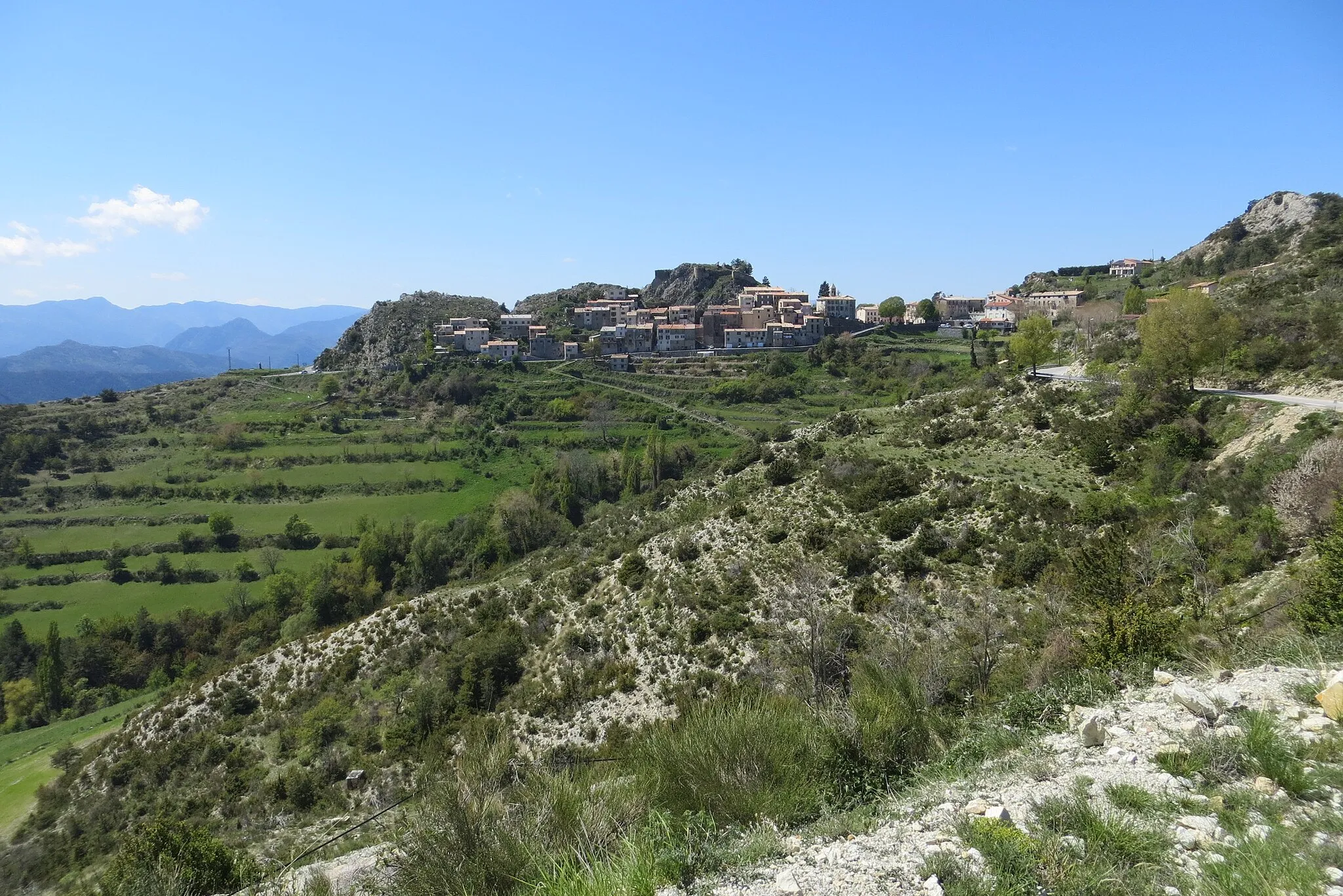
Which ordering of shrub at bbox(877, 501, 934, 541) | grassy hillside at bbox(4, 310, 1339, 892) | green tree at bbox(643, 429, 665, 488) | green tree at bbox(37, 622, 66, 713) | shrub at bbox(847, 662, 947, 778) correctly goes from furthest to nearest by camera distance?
green tree at bbox(643, 429, 665, 488) → green tree at bbox(37, 622, 66, 713) → shrub at bbox(877, 501, 934, 541) → shrub at bbox(847, 662, 947, 778) → grassy hillside at bbox(4, 310, 1339, 892)

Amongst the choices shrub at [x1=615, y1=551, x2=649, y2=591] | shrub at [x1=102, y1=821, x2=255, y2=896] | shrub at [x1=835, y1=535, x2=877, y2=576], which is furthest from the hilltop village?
shrub at [x1=102, y1=821, x2=255, y2=896]

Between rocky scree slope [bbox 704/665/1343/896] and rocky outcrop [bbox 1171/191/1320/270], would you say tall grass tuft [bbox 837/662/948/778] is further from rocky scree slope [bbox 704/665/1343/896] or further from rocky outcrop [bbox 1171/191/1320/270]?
rocky outcrop [bbox 1171/191/1320/270]

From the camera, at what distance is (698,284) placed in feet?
374

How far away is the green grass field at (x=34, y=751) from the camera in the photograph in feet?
77.6

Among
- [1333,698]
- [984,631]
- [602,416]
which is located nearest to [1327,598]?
[1333,698]

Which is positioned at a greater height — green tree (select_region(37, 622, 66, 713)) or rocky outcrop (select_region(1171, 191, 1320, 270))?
rocky outcrop (select_region(1171, 191, 1320, 270))

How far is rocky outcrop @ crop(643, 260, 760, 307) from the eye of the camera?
110062 mm

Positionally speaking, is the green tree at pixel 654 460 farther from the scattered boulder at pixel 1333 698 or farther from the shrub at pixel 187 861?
the scattered boulder at pixel 1333 698

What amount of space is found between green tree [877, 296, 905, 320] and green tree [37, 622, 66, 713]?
88.2 metres

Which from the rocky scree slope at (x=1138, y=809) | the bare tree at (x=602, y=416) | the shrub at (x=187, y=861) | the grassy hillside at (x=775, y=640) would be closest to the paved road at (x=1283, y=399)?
the grassy hillside at (x=775, y=640)

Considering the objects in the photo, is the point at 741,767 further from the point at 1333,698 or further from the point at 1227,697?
the point at 1333,698

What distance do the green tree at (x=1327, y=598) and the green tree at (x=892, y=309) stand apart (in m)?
84.1

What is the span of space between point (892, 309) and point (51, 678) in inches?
3517

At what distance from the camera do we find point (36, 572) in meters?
49.2
